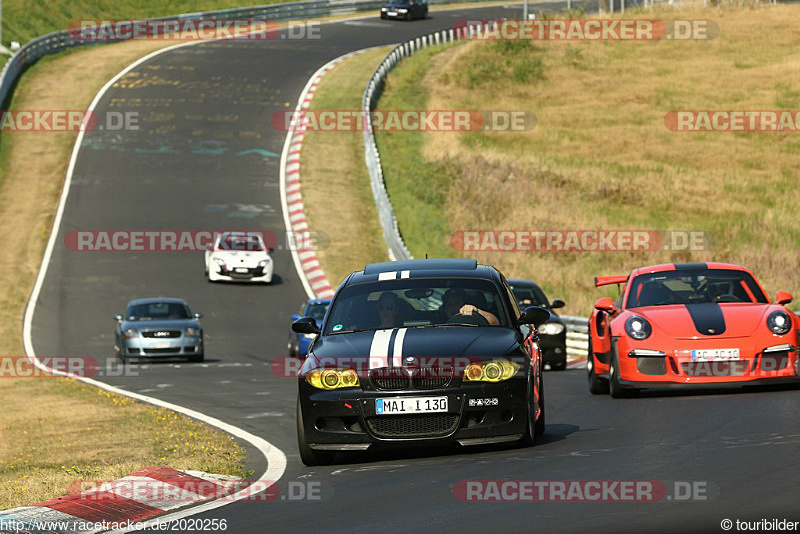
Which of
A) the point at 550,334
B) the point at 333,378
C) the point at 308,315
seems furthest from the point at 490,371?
the point at 308,315

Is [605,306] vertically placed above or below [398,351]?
below

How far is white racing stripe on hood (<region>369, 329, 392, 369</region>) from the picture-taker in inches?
398

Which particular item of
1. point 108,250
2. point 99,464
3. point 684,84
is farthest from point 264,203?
point 99,464

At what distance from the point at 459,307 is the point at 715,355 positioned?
153 inches

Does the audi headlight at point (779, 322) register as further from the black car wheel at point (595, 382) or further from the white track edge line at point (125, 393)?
the white track edge line at point (125, 393)

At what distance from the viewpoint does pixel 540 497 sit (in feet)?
26.9

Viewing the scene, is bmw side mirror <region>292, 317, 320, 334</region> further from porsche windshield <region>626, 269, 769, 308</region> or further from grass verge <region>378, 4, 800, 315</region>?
grass verge <region>378, 4, 800, 315</region>

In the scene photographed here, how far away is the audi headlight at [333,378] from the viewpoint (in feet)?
33.3

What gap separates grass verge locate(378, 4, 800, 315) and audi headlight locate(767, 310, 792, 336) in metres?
17.4

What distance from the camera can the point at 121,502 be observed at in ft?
29.7

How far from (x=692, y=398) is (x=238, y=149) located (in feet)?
114

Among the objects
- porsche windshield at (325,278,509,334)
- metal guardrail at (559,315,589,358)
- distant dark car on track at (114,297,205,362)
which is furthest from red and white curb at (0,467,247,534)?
metal guardrail at (559,315,589,358)

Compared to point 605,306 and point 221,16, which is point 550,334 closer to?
point 605,306

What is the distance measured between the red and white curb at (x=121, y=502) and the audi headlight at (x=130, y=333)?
1537 centimetres
